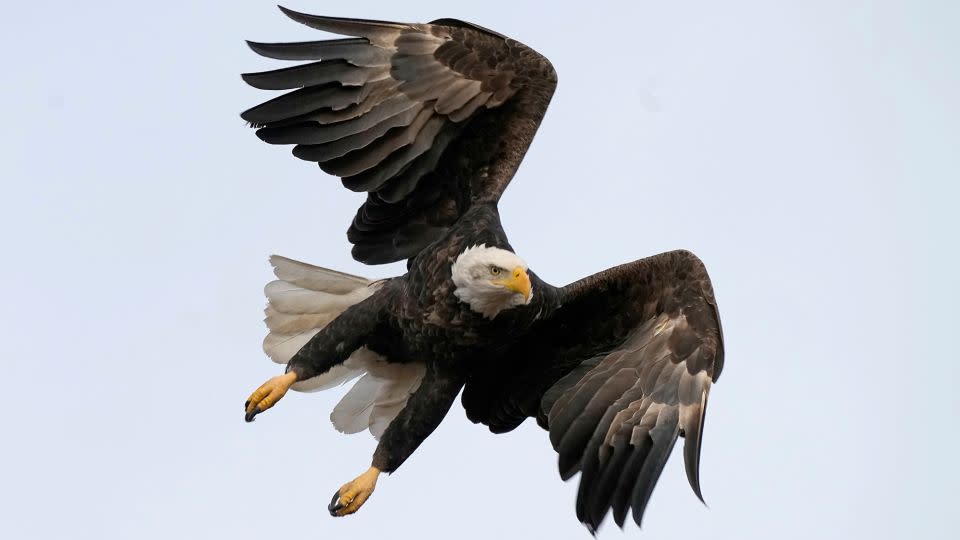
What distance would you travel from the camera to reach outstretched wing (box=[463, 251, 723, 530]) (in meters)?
7.93

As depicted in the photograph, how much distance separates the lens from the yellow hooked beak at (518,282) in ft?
24.9

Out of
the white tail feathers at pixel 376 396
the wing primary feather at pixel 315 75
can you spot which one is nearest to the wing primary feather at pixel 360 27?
the wing primary feather at pixel 315 75

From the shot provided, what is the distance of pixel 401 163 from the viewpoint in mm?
8273

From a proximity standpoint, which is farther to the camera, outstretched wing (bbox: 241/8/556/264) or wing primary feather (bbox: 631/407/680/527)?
outstretched wing (bbox: 241/8/556/264)

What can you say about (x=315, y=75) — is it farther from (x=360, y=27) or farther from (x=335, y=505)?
(x=335, y=505)

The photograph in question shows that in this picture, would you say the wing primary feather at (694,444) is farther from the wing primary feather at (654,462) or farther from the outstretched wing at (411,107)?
the outstretched wing at (411,107)

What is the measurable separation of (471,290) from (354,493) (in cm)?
126

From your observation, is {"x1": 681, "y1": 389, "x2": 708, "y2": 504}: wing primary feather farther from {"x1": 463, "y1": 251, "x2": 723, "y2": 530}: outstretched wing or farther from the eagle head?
the eagle head

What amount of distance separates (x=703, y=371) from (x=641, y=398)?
308 mm

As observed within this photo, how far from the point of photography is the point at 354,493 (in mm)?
8320

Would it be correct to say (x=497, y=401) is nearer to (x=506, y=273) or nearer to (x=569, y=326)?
(x=569, y=326)

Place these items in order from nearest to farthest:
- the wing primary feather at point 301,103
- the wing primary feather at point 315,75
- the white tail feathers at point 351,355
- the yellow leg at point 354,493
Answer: the wing primary feather at point 315,75 → the wing primary feather at point 301,103 → the yellow leg at point 354,493 → the white tail feathers at point 351,355

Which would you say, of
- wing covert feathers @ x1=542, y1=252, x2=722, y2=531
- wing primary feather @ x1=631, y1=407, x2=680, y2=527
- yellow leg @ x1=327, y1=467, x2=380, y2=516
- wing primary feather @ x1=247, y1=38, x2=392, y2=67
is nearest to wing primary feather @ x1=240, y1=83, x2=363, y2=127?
wing primary feather @ x1=247, y1=38, x2=392, y2=67

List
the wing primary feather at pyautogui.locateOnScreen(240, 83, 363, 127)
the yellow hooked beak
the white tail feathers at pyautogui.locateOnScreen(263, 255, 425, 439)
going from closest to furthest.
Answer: the yellow hooked beak, the wing primary feather at pyautogui.locateOnScreen(240, 83, 363, 127), the white tail feathers at pyautogui.locateOnScreen(263, 255, 425, 439)
